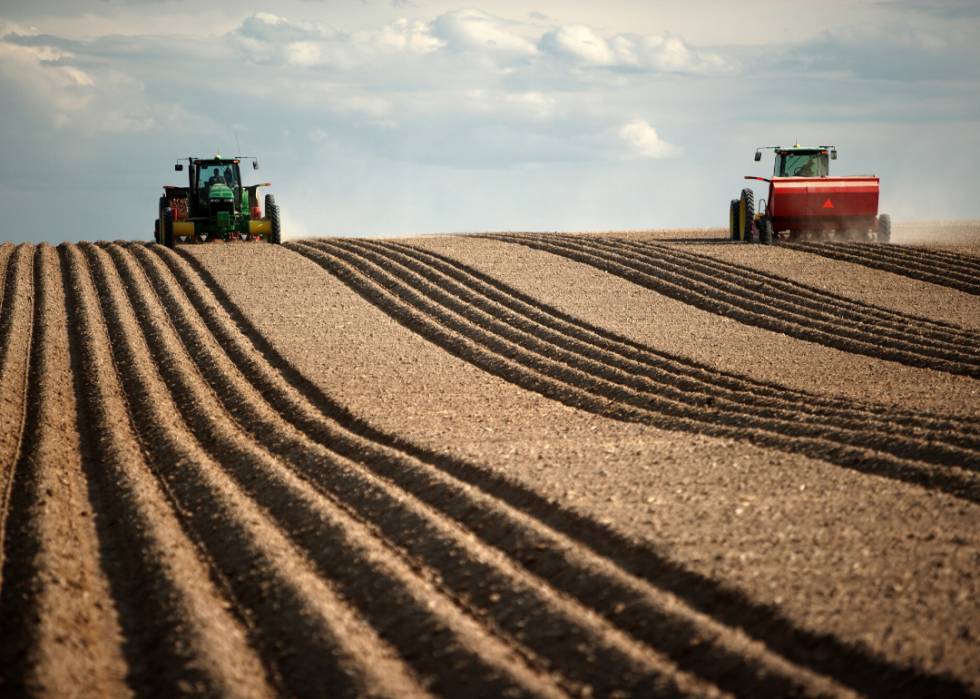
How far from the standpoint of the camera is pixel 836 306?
13781 millimetres

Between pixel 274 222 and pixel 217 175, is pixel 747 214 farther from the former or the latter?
pixel 217 175

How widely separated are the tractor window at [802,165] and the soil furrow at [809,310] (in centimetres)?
471

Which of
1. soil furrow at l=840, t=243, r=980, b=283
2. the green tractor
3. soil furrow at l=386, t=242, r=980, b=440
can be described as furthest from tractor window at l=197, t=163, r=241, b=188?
soil furrow at l=840, t=243, r=980, b=283

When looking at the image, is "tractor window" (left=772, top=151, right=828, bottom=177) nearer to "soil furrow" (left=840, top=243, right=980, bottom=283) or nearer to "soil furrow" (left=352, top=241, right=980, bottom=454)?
"soil furrow" (left=840, top=243, right=980, bottom=283)

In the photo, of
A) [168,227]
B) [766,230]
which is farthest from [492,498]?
[168,227]

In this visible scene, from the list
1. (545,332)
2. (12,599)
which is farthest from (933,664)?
(545,332)

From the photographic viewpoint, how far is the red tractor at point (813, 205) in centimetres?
1922

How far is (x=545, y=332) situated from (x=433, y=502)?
6.48 metres

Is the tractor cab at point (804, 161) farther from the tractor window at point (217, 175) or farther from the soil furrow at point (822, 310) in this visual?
the tractor window at point (217, 175)

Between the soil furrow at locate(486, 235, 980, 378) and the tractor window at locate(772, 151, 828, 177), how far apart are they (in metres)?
5.78

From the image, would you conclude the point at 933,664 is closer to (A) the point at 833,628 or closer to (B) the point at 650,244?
(A) the point at 833,628

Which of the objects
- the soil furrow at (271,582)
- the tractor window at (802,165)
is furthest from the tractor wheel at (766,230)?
the soil furrow at (271,582)

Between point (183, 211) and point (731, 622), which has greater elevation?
point (183, 211)

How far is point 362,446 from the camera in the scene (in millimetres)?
7703
